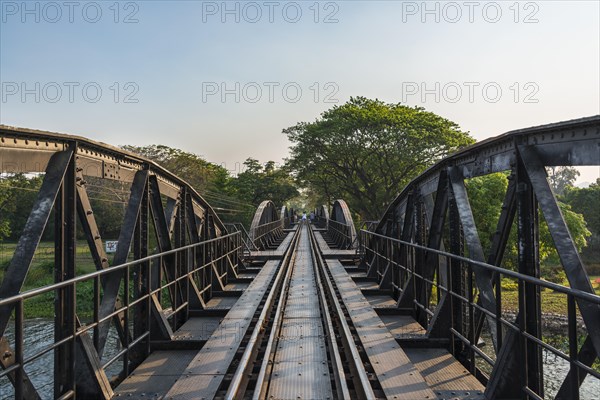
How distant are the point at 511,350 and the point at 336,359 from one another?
174 cm

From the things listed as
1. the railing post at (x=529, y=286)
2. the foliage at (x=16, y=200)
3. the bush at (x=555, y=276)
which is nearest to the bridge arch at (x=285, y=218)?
the foliage at (x=16, y=200)

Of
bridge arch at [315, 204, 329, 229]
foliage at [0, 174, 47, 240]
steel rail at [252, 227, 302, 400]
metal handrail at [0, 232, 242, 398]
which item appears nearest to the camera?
metal handrail at [0, 232, 242, 398]

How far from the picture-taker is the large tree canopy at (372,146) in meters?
35.2

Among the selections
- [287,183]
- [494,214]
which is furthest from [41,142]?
[287,183]

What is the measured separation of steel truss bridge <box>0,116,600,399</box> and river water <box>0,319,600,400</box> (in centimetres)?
942

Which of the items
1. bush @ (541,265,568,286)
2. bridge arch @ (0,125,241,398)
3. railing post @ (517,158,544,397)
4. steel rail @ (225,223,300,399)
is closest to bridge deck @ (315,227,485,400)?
railing post @ (517,158,544,397)

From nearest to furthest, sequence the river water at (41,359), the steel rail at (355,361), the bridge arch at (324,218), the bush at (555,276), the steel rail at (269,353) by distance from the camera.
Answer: the steel rail at (355,361) → the steel rail at (269,353) → the river water at (41,359) → the bush at (555,276) → the bridge arch at (324,218)

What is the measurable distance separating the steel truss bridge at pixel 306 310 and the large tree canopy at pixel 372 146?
2886 cm

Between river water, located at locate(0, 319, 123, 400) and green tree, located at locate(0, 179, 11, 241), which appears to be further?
green tree, located at locate(0, 179, 11, 241)

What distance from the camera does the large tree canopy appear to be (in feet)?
116

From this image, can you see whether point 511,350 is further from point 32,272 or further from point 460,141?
point 32,272

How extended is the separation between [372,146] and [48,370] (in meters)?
27.8

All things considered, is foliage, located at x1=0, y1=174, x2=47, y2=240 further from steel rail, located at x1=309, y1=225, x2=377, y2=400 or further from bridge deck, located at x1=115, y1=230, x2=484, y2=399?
steel rail, located at x1=309, y1=225, x2=377, y2=400

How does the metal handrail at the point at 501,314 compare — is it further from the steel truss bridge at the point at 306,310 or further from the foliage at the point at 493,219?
the foliage at the point at 493,219
